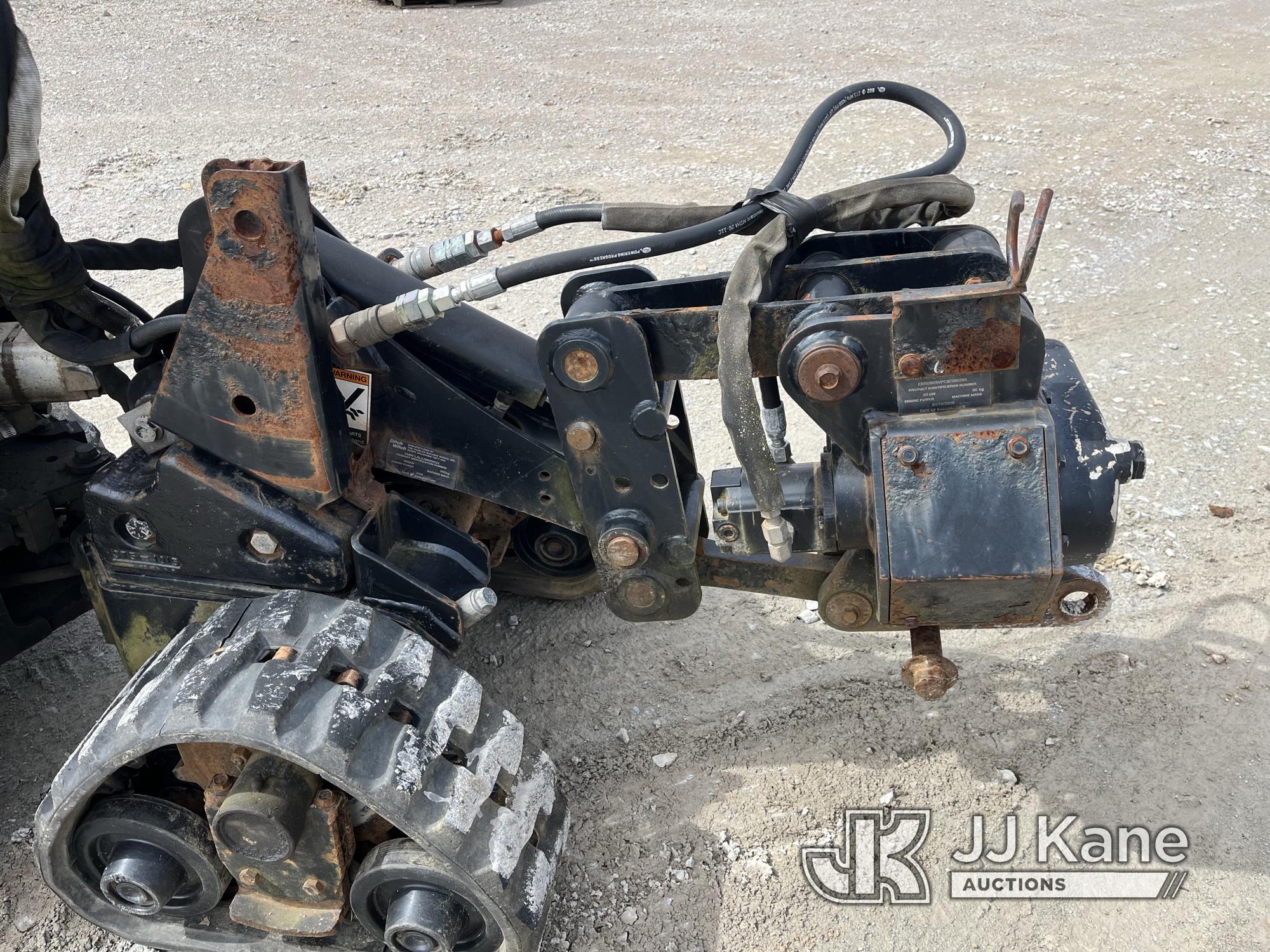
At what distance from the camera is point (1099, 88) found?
369 inches

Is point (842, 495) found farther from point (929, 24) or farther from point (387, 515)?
point (929, 24)

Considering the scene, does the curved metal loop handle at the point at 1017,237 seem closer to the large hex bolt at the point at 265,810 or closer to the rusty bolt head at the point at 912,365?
the rusty bolt head at the point at 912,365

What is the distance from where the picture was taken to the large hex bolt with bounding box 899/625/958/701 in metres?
2.47

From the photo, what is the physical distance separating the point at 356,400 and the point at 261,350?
0.31 meters

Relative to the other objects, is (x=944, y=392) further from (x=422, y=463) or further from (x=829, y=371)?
(x=422, y=463)

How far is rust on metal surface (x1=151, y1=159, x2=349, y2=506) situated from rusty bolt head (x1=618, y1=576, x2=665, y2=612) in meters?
0.72

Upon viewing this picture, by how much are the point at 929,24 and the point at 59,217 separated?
860 centimetres

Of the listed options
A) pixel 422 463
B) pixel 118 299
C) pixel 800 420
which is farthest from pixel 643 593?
pixel 800 420

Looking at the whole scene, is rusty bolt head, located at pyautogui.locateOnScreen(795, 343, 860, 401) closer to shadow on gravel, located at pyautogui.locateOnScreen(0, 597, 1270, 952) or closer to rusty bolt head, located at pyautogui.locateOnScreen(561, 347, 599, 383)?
rusty bolt head, located at pyautogui.locateOnScreen(561, 347, 599, 383)

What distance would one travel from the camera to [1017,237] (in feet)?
6.64

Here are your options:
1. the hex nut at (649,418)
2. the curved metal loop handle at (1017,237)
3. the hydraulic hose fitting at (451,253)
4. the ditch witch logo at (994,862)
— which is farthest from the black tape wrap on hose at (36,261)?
the ditch witch logo at (994,862)

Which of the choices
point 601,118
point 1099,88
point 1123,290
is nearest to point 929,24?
point 1099,88

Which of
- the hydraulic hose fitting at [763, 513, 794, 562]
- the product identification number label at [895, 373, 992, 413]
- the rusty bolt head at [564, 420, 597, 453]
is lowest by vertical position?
the hydraulic hose fitting at [763, 513, 794, 562]

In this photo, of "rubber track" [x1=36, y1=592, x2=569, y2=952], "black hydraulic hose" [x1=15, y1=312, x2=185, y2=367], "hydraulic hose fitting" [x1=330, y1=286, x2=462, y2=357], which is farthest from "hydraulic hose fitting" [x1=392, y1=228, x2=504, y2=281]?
"rubber track" [x1=36, y1=592, x2=569, y2=952]
